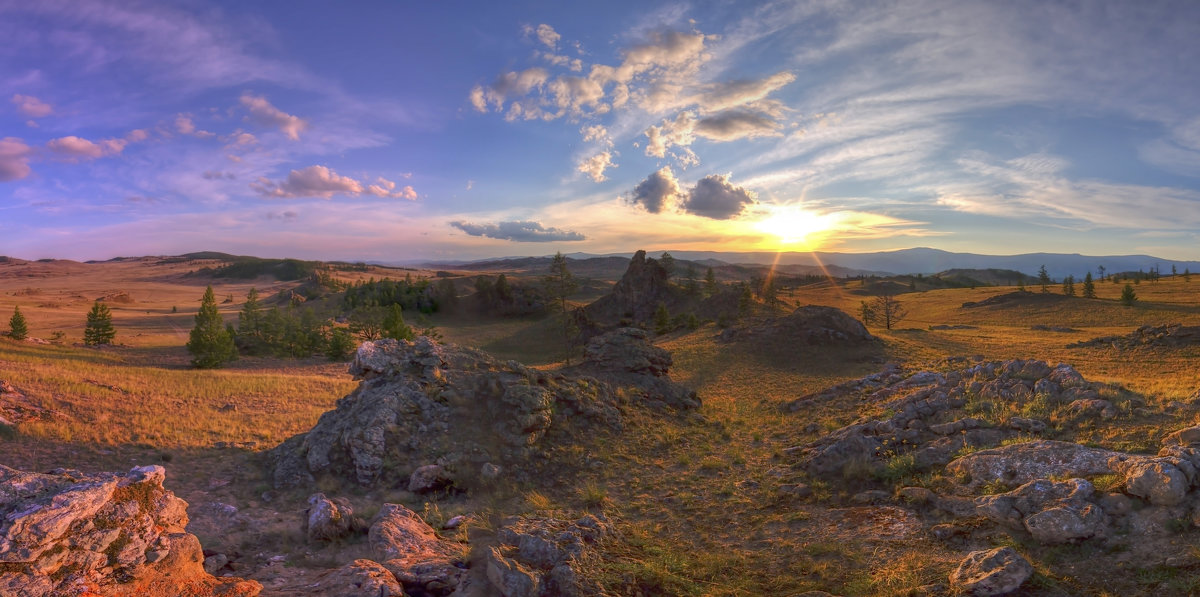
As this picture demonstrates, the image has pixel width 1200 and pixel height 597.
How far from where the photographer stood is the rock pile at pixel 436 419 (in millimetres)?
13414

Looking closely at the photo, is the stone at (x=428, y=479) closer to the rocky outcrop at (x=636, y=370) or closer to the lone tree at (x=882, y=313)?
the rocky outcrop at (x=636, y=370)

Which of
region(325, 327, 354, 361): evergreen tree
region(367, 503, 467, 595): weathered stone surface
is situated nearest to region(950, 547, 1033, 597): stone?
region(367, 503, 467, 595): weathered stone surface

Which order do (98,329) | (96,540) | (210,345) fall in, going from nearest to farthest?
(96,540), (210,345), (98,329)

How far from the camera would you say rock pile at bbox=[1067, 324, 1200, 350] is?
28.6m

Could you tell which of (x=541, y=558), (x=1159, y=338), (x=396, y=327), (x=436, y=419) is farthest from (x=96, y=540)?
(x=1159, y=338)

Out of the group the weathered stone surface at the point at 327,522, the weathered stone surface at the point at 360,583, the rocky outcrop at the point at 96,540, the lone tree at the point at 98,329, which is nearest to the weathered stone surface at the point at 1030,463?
the weathered stone surface at the point at 360,583

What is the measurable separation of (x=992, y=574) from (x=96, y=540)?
470 inches

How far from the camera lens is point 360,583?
680 cm

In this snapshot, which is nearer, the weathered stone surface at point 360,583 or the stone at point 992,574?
the weathered stone surface at point 360,583

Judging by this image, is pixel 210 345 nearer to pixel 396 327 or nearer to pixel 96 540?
pixel 396 327

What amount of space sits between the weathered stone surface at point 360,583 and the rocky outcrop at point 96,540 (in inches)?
36.0

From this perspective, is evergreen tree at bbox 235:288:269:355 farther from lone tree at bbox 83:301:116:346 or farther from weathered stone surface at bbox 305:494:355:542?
weathered stone surface at bbox 305:494:355:542

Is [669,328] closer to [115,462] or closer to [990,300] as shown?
[115,462]

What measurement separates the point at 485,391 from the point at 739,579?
10462 millimetres
